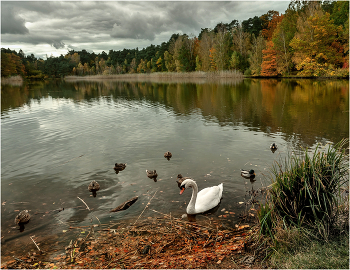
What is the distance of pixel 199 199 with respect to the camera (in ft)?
24.9

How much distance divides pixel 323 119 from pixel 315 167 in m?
15.8

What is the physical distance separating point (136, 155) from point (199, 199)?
19.3ft

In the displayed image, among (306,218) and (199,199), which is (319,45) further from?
(306,218)

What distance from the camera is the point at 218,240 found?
19.3 ft

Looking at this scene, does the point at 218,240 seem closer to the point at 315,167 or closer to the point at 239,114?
the point at 315,167

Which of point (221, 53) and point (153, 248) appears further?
point (221, 53)

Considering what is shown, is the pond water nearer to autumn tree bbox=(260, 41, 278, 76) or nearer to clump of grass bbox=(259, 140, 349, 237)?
clump of grass bbox=(259, 140, 349, 237)

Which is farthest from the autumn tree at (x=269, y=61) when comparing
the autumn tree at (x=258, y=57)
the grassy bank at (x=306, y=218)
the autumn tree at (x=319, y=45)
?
the grassy bank at (x=306, y=218)

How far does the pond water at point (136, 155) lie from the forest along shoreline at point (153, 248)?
20.6 inches

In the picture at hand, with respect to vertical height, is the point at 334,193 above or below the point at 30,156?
above

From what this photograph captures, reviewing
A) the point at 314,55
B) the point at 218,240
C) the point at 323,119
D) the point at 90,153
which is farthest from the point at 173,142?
the point at 314,55

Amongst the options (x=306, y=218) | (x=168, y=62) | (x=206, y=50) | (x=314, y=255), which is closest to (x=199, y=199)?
(x=306, y=218)

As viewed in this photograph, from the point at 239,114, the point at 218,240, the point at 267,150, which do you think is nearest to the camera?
the point at 218,240

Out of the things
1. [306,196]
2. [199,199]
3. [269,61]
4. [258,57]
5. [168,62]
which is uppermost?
[168,62]
